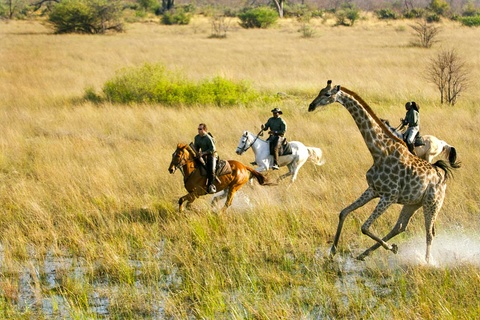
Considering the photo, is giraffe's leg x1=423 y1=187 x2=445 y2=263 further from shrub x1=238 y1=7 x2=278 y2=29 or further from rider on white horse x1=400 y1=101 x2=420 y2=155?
shrub x1=238 y1=7 x2=278 y2=29

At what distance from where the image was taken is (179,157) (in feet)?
31.8

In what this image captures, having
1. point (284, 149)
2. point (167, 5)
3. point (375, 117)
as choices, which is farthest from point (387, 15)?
point (375, 117)

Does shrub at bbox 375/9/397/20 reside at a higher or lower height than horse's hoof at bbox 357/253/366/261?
lower

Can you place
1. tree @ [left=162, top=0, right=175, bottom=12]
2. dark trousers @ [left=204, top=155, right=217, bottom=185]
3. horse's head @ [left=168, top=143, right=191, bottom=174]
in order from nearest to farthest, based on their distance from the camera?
horse's head @ [left=168, top=143, right=191, bottom=174]
dark trousers @ [left=204, top=155, right=217, bottom=185]
tree @ [left=162, top=0, right=175, bottom=12]

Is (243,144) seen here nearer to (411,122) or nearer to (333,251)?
(411,122)

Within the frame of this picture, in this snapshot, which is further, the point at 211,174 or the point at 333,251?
the point at 211,174

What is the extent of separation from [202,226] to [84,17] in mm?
39242

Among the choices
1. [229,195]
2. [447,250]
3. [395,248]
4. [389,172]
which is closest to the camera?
[389,172]

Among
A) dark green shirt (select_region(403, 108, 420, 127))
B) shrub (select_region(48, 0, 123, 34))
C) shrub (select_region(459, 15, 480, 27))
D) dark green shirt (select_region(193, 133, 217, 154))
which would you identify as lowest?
shrub (select_region(459, 15, 480, 27))

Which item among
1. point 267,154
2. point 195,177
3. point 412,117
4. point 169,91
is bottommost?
point 169,91

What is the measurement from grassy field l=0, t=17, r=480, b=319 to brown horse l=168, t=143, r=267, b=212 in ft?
1.10

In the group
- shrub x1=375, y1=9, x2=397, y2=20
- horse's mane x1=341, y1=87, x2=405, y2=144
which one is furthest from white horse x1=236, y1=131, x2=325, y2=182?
shrub x1=375, y1=9, x2=397, y2=20

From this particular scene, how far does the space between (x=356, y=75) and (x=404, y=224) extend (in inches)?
698

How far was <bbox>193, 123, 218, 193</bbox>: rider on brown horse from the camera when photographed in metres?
9.87
